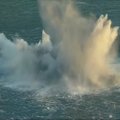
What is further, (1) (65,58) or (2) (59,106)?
(1) (65,58)

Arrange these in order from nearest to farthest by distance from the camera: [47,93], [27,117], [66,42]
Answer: [27,117]
[47,93]
[66,42]

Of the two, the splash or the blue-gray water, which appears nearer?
the blue-gray water

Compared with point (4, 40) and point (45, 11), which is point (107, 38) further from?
point (4, 40)

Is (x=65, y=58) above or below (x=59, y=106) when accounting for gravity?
above

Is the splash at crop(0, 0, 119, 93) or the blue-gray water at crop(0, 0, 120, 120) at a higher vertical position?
the splash at crop(0, 0, 119, 93)

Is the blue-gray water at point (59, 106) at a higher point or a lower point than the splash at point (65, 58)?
lower

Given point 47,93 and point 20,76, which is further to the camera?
point 20,76

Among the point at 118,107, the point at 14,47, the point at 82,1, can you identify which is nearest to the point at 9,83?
the point at 14,47

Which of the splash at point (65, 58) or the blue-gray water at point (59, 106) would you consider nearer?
the blue-gray water at point (59, 106)
